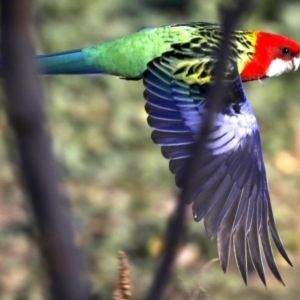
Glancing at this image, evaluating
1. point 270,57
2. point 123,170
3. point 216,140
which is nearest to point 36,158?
point 216,140

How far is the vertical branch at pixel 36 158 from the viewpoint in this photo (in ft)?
2.58

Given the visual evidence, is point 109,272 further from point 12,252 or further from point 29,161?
point 29,161

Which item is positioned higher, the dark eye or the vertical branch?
the vertical branch

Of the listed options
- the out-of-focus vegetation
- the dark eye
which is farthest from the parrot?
the out-of-focus vegetation

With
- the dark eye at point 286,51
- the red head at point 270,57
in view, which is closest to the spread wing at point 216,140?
the red head at point 270,57

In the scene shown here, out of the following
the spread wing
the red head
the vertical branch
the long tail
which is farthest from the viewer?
the red head

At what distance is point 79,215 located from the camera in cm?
405

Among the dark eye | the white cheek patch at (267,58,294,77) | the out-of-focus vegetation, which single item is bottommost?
the out-of-focus vegetation

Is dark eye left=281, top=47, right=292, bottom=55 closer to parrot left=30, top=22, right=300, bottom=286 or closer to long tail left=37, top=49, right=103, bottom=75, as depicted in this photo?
parrot left=30, top=22, right=300, bottom=286

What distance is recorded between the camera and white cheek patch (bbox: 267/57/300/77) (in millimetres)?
2586

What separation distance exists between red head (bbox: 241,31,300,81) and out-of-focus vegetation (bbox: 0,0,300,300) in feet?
3.08

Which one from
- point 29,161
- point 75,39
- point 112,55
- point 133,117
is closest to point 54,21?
point 75,39

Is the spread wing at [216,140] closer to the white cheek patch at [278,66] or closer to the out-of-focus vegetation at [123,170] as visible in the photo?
the white cheek patch at [278,66]

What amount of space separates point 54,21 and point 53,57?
121 inches
